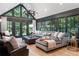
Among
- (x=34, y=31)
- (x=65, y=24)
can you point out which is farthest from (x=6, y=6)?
(x=65, y=24)

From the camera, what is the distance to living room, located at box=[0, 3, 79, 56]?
9.33 ft

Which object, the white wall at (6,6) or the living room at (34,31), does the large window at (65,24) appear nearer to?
the living room at (34,31)

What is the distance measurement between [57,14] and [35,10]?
4.73ft

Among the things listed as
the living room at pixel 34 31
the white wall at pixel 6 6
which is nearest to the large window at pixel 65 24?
the living room at pixel 34 31

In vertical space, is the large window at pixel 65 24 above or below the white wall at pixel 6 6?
below

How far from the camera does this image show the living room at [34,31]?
284cm

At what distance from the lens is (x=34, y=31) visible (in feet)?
16.2

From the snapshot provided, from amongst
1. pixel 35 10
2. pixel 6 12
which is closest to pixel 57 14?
pixel 35 10

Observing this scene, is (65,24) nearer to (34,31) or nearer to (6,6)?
(34,31)

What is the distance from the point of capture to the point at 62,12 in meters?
5.59

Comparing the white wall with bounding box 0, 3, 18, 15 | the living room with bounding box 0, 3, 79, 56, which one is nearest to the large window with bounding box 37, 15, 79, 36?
the living room with bounding box 0, 3, 79, 56

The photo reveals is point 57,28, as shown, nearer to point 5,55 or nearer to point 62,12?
point 62,12

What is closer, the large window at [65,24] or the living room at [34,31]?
the living room at [34,31]

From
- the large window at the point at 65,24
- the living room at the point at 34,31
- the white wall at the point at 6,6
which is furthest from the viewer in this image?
the large window at the point at 65,24
